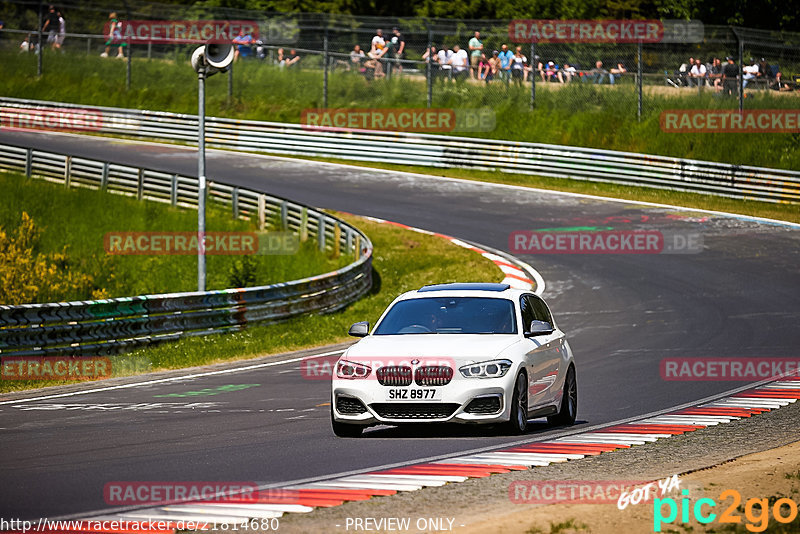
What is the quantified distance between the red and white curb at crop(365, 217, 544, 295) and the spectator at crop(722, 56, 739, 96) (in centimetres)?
1136

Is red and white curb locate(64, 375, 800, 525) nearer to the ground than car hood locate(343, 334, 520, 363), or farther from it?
nearer to the ground

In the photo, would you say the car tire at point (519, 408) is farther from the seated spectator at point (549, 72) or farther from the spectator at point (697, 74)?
the seated spectator at point (549, 72)

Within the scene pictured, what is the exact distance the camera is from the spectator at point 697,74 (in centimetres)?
3750

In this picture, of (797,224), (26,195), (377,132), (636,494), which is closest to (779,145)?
(797,224)

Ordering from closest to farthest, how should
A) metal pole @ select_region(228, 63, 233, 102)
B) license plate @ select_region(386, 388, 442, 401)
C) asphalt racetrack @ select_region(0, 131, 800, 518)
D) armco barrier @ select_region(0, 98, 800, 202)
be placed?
asphalt racetrack @ select_region(0, 131, 800, 518) < license plate @ select_region(386, 388, 442, 401) < armco barrier @ select_region(0, 98, 800, 202) < metal pole @ select_region(228, 63, 233, 102)

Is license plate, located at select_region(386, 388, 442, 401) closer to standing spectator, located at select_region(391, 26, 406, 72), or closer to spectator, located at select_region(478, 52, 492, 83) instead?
spectator, located at select_region(478, 52, 492, 83)

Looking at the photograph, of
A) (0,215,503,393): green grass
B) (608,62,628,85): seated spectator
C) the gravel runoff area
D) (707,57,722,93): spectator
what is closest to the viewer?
the gravel runoff area

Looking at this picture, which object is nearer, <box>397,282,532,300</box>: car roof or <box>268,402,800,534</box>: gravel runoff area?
<box>268,402,800,534</box>: gravel runoff area

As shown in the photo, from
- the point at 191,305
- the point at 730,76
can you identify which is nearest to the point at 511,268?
the point at 191,305

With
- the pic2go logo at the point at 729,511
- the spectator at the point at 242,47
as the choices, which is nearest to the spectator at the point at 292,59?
the spectator at the point at 242,47

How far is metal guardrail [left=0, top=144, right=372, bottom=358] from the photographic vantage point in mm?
18250

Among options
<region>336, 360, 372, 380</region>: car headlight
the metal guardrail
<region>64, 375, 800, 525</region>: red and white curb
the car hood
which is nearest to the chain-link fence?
the metal guardrail

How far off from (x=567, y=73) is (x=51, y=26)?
2027 cm

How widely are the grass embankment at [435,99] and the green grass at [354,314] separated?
10.9 m
